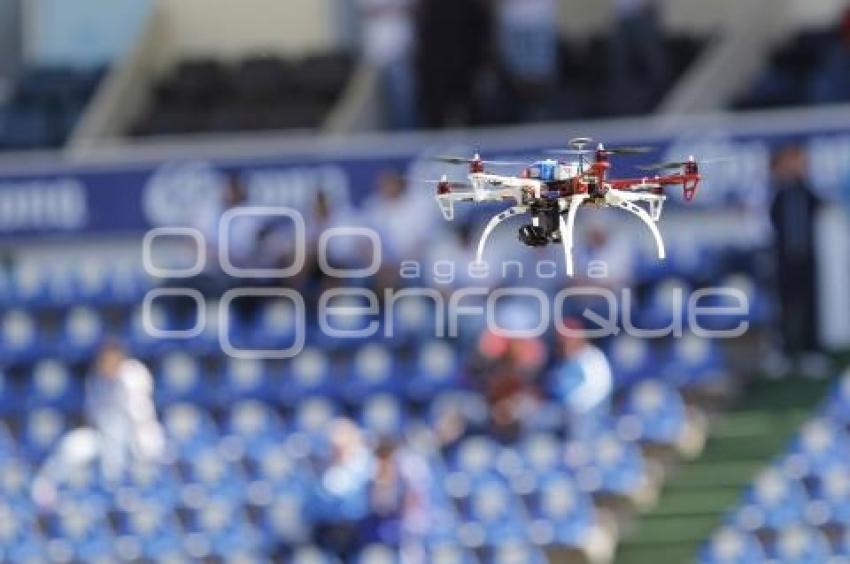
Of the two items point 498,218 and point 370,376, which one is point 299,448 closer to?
point 370,376

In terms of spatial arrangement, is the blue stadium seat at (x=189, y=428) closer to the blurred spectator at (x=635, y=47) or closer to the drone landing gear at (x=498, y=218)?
the blurred spectator at (x=635, y=47)

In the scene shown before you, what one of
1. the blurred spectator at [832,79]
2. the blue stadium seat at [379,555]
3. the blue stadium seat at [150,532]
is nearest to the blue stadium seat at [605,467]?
the blue stadium seat at [379,555]

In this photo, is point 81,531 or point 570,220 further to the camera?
point 81,531

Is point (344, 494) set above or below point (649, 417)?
below

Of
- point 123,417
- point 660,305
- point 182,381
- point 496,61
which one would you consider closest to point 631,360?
point 660,305

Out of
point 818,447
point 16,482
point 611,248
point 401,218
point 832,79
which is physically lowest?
point 16,482

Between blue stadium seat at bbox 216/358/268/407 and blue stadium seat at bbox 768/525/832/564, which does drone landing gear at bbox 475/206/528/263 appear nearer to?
blue stadium seat at bbox 768/525/832/564
